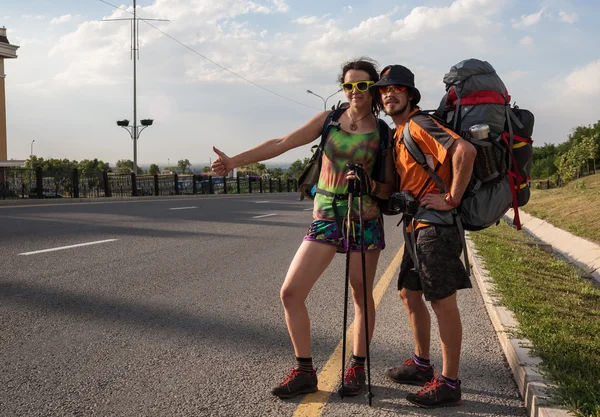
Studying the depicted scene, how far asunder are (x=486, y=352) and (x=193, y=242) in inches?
284

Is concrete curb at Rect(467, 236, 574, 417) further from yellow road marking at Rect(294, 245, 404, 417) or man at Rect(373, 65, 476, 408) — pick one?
yellow road marking at Rect(294, 245, 404, 417)

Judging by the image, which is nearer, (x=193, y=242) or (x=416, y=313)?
(x=416, y=313)

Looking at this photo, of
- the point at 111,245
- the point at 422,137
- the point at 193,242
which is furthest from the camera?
the point at 193,242

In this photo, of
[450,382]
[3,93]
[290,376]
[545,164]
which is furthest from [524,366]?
[545,164]

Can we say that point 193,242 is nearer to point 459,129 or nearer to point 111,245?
point 111,245

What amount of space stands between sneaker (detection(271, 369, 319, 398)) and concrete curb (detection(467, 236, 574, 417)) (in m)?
1.28

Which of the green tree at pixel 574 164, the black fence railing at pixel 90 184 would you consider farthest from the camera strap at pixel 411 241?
the green tree at pixel 574 164

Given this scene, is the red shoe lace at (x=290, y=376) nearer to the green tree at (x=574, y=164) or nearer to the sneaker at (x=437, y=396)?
the sneaker at (x=437, y=396)

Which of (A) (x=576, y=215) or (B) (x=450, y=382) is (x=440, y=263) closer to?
(B) (x=450, y=382)

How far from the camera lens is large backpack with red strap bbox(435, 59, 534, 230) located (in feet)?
11.5

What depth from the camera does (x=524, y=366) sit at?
4.13 metres

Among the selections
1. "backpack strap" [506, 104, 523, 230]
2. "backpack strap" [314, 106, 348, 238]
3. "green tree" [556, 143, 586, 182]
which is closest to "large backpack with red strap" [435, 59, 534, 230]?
"backpack strap" [506, 104, 523, 230]

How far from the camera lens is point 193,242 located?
11359 mm

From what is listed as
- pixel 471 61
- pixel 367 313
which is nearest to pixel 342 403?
pixel 367 313
